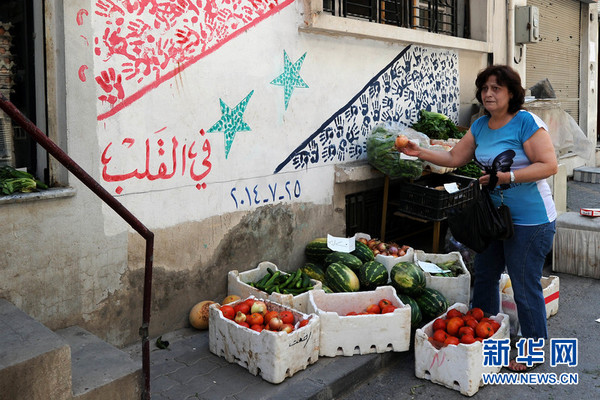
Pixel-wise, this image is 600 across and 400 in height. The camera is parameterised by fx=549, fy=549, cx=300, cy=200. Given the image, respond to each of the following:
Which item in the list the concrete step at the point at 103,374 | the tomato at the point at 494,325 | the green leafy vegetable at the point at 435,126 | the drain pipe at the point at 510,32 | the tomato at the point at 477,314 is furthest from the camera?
the drain pipe at the point at 510,32

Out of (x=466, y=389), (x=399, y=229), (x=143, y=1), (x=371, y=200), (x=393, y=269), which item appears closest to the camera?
(x=466, y=389)

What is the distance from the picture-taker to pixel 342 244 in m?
5.28


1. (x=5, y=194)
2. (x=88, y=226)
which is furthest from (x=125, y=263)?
(x=5, y=194)

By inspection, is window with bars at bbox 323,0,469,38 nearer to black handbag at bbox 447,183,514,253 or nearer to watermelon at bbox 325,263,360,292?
watermelon at bbox 325,263,360,292

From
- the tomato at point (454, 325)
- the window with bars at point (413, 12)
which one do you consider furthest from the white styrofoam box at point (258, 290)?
the window with bars at point (413, 12)

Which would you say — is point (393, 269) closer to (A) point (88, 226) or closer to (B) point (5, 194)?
(A) point (88, 226)

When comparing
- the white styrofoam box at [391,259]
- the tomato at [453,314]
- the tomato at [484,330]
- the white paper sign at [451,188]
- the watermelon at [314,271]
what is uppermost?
the white paper sign at [451,188]

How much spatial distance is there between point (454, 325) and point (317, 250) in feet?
5.79

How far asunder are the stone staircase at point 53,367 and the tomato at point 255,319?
3.25ft

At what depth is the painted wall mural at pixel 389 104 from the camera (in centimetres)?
Result: 561

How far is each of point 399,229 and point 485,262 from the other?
2723mm

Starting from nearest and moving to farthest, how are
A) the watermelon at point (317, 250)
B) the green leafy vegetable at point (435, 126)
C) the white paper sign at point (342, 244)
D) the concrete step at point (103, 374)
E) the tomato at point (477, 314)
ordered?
the concrete step at point (103, 374), the tomato at point (477, 314), the white paper sign at point (342, 244), the watermelon at point (317, 250), the green leafy vegetable at point (435, 126)

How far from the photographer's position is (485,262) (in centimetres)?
427

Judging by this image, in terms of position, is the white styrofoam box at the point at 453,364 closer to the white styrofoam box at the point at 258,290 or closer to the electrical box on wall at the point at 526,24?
the white styrofoam box at the point at 258,290
